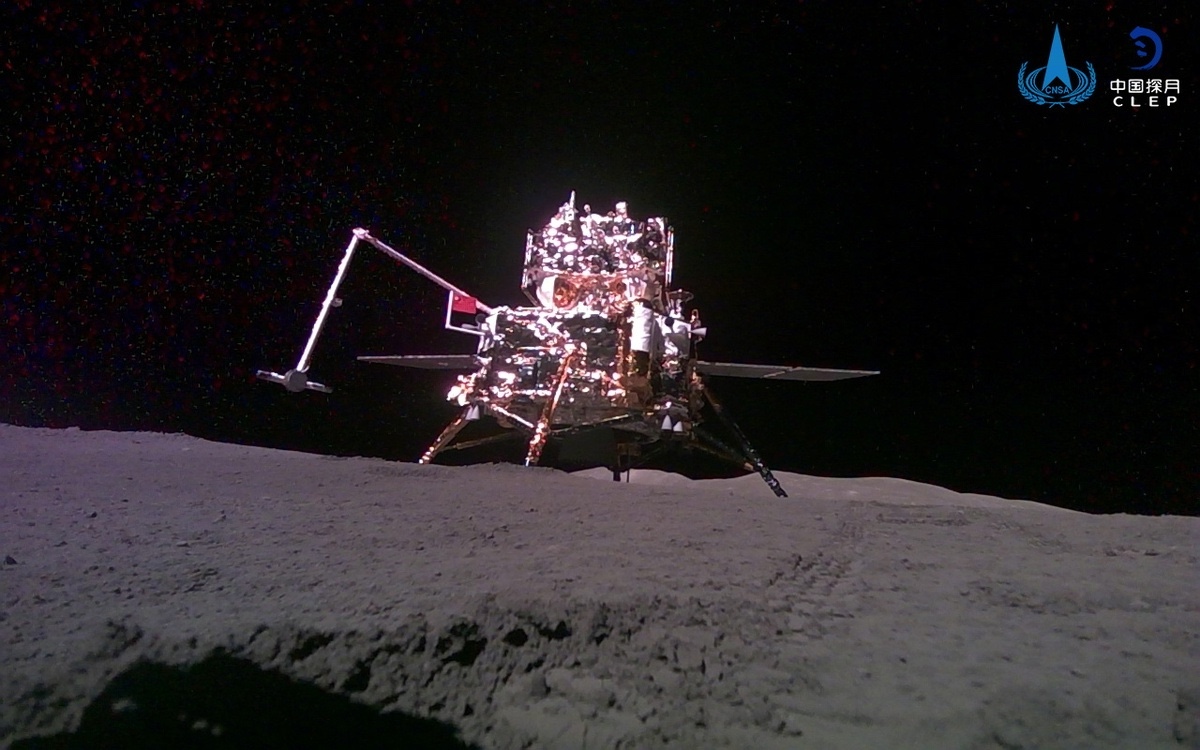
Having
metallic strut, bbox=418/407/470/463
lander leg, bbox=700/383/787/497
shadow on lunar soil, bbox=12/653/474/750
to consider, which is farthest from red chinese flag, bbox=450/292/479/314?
shadow on lunar soil, bbox=12/653/474/750

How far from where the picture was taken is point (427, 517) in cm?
181

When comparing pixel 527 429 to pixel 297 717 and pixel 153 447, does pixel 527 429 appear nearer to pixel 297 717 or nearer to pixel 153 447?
pixel 153 447

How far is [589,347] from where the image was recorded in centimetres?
396

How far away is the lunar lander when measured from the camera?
395 cm

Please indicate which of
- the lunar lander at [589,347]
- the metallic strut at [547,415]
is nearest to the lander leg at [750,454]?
the lunar lander at [589,347]

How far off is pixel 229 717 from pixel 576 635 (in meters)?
0.49

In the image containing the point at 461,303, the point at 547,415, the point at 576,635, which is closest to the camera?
the point at 576,635

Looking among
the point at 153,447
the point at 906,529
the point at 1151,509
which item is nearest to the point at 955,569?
the point at 906,529

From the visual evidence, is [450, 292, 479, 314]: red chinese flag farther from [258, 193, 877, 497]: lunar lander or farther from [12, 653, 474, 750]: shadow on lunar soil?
[12, 653, 474, 750]: shadow on lunar soil

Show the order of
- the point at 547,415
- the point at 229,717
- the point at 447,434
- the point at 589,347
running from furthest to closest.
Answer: the point at 447,434 → the point at 589,347 → the point at 547,415 → the point at 229,717

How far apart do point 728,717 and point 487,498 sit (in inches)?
53.3

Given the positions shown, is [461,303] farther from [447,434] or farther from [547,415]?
[547,415]

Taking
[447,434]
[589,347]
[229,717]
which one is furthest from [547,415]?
[229,717]

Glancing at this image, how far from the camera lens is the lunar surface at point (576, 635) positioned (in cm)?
83
